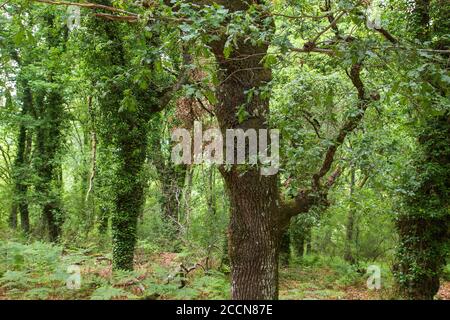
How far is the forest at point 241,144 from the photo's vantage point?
4422 millimetres

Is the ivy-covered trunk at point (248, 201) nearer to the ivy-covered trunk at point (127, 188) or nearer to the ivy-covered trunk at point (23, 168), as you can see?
the ivy-covered trunk at point (127, 188)

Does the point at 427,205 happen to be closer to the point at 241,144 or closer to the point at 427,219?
the point at 427,219

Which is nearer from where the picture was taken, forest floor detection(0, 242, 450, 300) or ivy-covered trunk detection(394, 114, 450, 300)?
forest floor detection(0, 242, 450, 300)

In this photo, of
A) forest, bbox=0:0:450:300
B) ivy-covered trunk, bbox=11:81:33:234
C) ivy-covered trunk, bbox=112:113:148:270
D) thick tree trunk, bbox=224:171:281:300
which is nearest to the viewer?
forest, bbox=0:0:450:300

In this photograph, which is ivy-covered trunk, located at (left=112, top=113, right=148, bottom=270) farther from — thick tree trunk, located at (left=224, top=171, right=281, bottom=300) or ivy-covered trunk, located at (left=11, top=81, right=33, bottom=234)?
ivy-covered trunk, located at (left=11, top=81, right=33, bottom=234)

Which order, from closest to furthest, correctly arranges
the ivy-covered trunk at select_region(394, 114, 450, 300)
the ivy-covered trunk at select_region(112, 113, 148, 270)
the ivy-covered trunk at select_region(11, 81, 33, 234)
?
the ivy-covered trunk at select_region(394, 114, 450, 300) → the ivy-covered trunk at select_region(112, 113, 148, 270) → the ivy-covered trunk at select_region(11, 81, 33, 234)

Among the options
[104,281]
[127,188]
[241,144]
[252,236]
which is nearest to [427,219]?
[252,236]

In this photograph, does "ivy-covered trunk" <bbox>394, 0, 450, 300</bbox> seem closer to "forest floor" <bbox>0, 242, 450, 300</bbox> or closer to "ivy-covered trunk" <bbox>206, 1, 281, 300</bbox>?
"forest floor" <bbox>0, 242, 450, 300</bbox>

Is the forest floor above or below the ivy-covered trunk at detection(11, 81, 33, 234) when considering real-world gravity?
below

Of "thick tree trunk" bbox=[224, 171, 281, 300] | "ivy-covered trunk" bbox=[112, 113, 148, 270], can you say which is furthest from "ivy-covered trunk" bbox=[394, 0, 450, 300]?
"ivy-covered trunk" bbox=[112, 113, 148, 270]

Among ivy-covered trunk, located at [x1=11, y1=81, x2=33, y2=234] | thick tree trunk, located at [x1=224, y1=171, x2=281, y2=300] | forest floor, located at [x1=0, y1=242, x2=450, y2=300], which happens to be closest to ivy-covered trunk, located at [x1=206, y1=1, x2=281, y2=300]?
thick tree trunk, located at [x1=224, y1=171, x2=281, y2=300]

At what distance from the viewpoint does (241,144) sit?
17.5ft

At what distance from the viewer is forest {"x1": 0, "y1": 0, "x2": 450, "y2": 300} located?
442 cm
